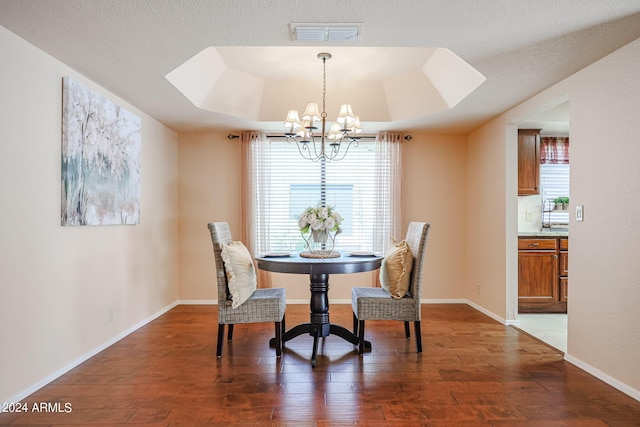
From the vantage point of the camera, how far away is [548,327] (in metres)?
4.15

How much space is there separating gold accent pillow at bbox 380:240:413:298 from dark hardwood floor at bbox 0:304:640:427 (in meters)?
0.53

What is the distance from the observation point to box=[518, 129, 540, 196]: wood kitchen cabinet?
4.90 meters

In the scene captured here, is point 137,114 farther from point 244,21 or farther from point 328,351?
point 328,351

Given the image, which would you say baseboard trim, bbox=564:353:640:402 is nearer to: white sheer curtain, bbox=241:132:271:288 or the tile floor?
the tile floor

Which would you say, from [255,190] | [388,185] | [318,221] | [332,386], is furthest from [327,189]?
[332,386]

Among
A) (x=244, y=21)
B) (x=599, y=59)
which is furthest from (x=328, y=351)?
(x=599, y=59)

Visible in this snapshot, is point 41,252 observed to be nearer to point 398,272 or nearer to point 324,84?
point 398,272

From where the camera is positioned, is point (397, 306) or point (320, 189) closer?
point (397, 306)

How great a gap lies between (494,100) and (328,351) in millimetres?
2818

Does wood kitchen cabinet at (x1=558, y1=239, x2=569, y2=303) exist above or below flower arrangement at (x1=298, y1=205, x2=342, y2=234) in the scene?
below

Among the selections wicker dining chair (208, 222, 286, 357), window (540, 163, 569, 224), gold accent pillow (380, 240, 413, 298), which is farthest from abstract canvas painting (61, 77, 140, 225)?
window (540, 163, 569, 224)

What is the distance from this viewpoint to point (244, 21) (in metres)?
2.37

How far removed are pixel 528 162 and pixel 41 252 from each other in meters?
5.08

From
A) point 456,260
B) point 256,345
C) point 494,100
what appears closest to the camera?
point 256,345
